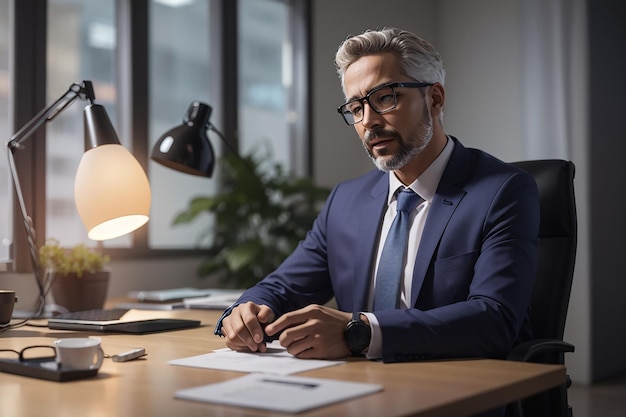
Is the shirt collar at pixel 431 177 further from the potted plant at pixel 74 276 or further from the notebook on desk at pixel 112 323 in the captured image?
the potted plant at pixel 74 276

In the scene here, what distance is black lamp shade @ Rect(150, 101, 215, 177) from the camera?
2373 mm

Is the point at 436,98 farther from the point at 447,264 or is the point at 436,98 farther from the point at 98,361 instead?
the point at 98,361

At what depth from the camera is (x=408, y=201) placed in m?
1.91

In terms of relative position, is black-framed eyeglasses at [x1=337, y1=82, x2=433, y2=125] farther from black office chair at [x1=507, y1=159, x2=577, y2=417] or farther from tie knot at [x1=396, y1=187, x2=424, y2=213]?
black office chair at [x1=507, y1=159, x2=577, y2=417]

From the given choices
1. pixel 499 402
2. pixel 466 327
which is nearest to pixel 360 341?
pixel 466 327

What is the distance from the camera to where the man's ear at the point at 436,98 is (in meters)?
2.01

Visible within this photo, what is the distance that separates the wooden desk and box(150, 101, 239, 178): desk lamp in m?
0.91

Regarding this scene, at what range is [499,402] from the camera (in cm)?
117

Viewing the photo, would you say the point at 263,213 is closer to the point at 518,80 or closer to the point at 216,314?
the point at 216,314

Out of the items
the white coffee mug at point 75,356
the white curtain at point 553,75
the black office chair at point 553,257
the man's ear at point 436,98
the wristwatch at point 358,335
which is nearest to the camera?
the white coffee mug at point 75,356

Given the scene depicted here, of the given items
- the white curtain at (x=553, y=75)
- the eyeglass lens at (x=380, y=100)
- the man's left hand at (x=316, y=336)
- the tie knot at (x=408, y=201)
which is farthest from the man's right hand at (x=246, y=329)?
the white curtain at (x=553, y=75)

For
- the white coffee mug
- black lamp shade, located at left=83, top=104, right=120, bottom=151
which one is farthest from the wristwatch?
black lamp shade, located at left=83, top=104, right=120, bottom=151

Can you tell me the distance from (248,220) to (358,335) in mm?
2725

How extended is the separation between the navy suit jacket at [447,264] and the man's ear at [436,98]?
0.42 feet
